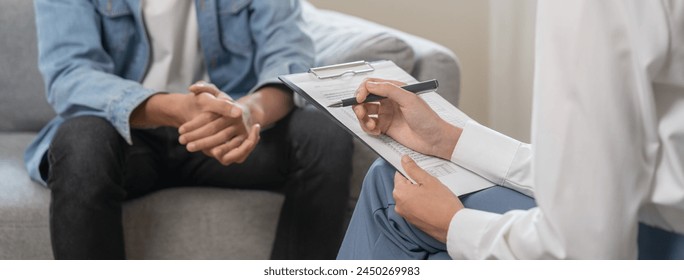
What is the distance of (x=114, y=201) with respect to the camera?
4.99ft

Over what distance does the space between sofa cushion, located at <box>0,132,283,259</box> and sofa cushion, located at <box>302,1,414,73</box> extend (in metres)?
0.32

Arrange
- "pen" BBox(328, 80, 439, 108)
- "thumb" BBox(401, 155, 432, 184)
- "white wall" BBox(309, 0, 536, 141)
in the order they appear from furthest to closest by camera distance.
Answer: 1. "white wall" BBox(309, 0, 536, 141)
2. "pen" BBox(328, 80, 439, 108)
3. "thumb" BBox(401, 155, 432, 184)

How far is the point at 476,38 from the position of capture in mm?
2590

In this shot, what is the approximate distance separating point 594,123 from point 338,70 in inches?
19.9

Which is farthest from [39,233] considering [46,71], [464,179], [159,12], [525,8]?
[525,8]

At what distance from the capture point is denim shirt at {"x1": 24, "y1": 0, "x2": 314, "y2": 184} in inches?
61.6

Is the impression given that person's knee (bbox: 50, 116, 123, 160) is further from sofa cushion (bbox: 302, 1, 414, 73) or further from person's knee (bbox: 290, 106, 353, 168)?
sofa cushion (bbox: 302, 1, 414, 73)

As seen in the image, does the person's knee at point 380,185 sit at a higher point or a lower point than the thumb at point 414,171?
lower

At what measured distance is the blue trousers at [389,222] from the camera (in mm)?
1025

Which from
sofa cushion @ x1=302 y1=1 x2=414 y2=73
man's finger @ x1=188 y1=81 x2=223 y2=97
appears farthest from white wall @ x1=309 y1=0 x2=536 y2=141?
man's finger @ x1=188 y1=81 x2=223 y2=97

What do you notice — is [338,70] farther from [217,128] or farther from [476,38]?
[476,38]

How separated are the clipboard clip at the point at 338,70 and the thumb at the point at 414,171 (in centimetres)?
21

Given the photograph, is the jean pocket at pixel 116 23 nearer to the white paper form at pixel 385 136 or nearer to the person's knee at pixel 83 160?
the person's knee at pixel 83 160

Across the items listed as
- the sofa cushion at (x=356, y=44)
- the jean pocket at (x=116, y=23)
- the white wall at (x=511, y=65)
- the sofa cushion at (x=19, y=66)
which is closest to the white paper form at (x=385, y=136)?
the sofa cushion at (x=356, y=44)
